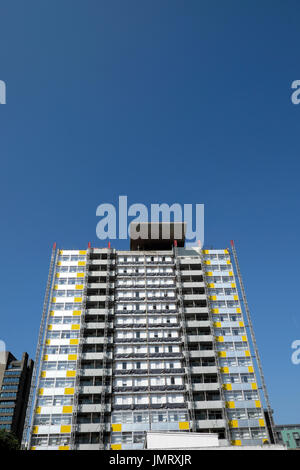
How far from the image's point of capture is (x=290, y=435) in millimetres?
140500

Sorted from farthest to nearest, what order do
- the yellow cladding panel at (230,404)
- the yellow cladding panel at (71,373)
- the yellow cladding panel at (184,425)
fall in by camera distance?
the yellow cladding panel at (71,373), the yellow cladding panel at (230,404), the yellow cladding panel at (184,425)

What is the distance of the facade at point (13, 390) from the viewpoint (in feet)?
443

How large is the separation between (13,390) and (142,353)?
98.6 meters

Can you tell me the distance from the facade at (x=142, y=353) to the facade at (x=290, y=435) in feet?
313

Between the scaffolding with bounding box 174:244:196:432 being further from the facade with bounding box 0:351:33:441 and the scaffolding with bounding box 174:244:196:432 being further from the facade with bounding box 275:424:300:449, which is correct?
the facade with bounding box 275:424:300:449

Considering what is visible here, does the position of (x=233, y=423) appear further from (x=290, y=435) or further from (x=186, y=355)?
(x=290, y=435)

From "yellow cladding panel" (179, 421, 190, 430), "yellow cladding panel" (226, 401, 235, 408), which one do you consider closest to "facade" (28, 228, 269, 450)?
"yellow cladding panel" (226, 401, 235, 408)

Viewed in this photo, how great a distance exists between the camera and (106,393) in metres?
Result: 63.5

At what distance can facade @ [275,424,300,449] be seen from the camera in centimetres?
13912

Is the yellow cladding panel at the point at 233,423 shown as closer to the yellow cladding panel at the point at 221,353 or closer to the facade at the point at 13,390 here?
the yellow cladding panel at the point at 221,353

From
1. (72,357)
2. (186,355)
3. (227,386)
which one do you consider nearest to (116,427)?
(72,357)

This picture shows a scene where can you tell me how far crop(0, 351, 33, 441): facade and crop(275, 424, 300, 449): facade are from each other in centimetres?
10130

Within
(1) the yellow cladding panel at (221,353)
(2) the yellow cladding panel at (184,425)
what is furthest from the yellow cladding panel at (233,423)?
(1) the yellow cladding panel at (221,353)
